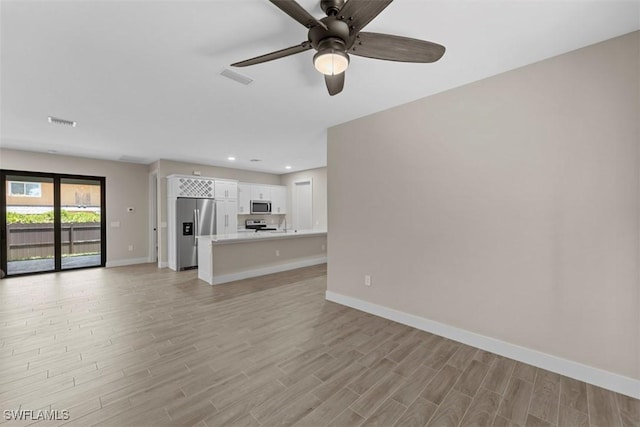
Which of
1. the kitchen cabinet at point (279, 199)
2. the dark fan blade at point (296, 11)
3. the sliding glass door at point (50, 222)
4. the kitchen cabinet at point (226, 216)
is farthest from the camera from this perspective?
the kitchen cabinet at point (279, 199)

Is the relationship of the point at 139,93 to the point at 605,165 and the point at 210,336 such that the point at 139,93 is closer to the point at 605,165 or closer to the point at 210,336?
the point at 210,336

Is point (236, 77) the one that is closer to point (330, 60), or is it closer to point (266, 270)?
point (330, 60)

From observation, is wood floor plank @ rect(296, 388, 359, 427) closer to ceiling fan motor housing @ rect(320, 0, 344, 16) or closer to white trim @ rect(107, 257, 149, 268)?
ceiling fan motor housing @ rect(320, 0, 344, 16)

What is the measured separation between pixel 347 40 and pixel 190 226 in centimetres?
576

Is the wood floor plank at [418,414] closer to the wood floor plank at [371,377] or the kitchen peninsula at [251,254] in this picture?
the wood floor plank at [371,377]

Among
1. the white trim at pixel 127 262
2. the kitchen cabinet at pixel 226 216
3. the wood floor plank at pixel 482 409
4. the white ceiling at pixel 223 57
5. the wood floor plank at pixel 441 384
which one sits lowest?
the wood floor plank at pixel 482 409

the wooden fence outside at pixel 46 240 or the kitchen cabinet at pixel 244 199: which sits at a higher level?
the kitchen cabinet at pixel 244 199

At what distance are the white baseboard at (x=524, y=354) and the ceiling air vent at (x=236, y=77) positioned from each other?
2911 millimetres

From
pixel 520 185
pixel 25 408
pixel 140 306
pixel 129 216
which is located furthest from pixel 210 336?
pixel 129 216

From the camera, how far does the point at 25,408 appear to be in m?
1.75

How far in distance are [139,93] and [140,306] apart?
9.04 feet

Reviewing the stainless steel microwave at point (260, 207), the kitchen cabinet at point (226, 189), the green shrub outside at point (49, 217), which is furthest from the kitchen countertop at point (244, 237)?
the green shrub outside at point (49, 217)

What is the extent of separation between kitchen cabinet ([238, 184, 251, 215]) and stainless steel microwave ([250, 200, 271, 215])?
0.41ft

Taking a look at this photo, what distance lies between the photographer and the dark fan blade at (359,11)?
1.30 meters
